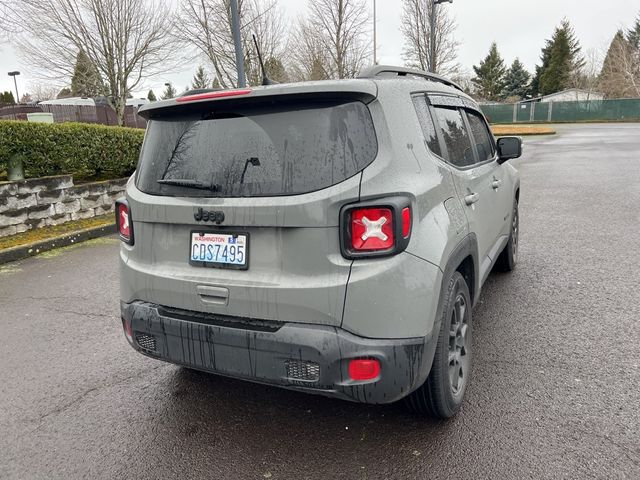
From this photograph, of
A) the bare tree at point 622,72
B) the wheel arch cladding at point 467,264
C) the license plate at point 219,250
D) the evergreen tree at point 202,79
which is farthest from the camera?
the bare tree at point 622,72

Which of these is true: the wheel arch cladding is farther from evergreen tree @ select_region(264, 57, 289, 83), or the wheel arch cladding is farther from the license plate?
evergreen tree @ select_region(264, 57, 289, 83)

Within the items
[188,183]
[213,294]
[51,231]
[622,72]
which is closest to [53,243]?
[51,231]

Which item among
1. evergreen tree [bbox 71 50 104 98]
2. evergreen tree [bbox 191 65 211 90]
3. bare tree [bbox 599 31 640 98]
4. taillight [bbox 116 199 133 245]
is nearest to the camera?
taillight [bbox 116 199 133 245]

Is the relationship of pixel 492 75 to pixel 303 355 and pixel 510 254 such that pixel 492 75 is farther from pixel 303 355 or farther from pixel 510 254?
pixel 303 355

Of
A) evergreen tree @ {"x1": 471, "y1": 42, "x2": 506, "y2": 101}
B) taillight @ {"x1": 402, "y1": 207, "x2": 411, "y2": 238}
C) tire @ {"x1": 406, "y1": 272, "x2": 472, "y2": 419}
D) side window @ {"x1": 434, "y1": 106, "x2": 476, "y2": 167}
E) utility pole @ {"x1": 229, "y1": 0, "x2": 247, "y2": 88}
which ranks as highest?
evergreen tree @ {"x1": 471, "y1": 42, "x2": 506, "y2": 101}

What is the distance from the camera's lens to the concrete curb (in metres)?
6.24

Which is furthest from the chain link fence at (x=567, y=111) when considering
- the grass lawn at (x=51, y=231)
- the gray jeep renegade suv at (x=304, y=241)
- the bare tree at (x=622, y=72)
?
the gray jeep renegade suv at (x=304, y=241)

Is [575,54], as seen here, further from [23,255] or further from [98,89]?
[23,255]

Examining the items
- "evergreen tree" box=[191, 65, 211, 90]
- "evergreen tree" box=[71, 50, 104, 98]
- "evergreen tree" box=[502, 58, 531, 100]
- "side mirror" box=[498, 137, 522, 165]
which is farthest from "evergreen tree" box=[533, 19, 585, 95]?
"side mirror" box=[498, 137, 522, 165]

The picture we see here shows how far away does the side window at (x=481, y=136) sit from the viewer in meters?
3.67

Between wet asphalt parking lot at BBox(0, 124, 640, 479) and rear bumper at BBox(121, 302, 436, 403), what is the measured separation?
18.0 inches

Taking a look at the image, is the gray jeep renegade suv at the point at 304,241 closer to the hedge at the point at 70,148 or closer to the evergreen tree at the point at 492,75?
the hedge at the point at 70,148

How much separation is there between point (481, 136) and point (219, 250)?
2.59 metres

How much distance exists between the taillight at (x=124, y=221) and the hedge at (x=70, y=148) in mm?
5197
